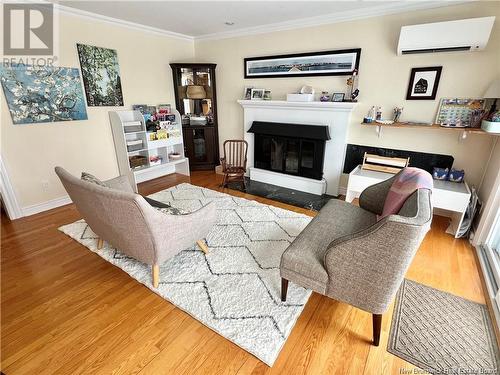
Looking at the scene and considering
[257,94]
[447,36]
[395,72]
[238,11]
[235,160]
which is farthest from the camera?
[235,160]

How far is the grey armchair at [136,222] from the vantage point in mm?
1599

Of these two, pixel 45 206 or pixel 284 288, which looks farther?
pixel 45 206

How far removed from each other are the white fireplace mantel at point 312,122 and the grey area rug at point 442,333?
197cm

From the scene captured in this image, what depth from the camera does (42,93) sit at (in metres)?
2.96

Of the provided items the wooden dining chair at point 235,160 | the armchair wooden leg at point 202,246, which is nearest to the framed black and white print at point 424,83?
the wooden dining chair at point 235,160

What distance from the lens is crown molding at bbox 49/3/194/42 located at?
2.95m

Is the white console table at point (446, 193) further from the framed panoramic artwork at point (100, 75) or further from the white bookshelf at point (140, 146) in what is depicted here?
the framed panoramic artwork at point (100, 75)

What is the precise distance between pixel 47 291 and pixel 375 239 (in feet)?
7.89

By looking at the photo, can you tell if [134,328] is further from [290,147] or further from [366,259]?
[290,147]

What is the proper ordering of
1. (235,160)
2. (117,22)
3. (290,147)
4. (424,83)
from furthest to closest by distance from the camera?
(235,160) → (290,147) → (117,22) → (424,83)

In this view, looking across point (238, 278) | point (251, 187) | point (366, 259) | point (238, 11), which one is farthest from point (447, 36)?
point (238, 278)

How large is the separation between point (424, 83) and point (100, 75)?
13.6ft

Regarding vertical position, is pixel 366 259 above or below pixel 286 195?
above

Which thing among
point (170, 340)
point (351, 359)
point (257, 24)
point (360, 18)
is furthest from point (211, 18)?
point (351, 359)
